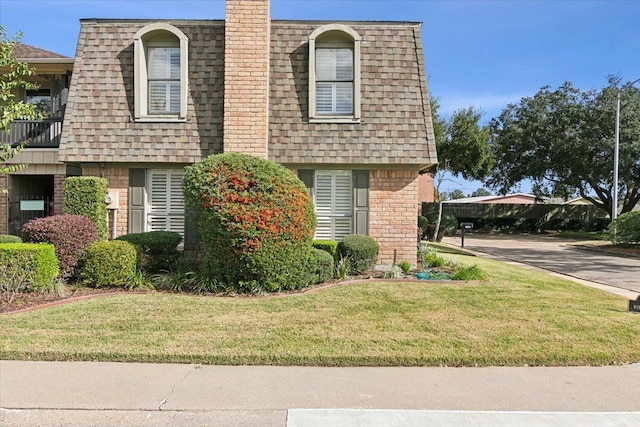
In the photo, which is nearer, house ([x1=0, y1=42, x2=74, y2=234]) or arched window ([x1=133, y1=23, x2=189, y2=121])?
arched window ([x1=133, y1=23, x2=189, y2=121])

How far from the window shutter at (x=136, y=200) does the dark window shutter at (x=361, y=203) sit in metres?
4.89

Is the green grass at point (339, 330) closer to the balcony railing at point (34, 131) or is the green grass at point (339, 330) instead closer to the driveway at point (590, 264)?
the driveway at point (590, 264)

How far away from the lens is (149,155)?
10.7 metres

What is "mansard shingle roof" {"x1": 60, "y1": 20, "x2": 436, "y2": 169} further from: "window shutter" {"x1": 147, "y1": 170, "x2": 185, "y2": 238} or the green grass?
the green grass

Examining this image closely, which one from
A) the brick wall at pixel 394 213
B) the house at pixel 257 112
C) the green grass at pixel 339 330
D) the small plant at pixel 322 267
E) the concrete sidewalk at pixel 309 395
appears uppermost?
the house at pixel 257 112

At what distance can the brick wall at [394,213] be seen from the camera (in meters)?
11.0

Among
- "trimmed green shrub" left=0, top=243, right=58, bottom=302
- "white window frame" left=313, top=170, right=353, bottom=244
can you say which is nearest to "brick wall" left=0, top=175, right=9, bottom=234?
"trimmed green shrub" left=0, top=243, right=58, bottom=302

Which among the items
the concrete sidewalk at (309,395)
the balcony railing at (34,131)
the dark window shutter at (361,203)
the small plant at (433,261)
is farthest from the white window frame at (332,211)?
the balcony railing at (34,131)

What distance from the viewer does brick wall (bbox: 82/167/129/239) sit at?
35.9ft

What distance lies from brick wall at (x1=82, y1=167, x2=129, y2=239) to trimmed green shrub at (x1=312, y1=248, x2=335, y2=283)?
4740mm

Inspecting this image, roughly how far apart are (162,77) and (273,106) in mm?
2679

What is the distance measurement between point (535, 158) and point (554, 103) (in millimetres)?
4020

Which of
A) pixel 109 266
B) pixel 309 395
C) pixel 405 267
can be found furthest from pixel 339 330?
pixel 109 266

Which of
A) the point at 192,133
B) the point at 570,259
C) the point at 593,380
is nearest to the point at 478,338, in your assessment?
the point at 593,380
